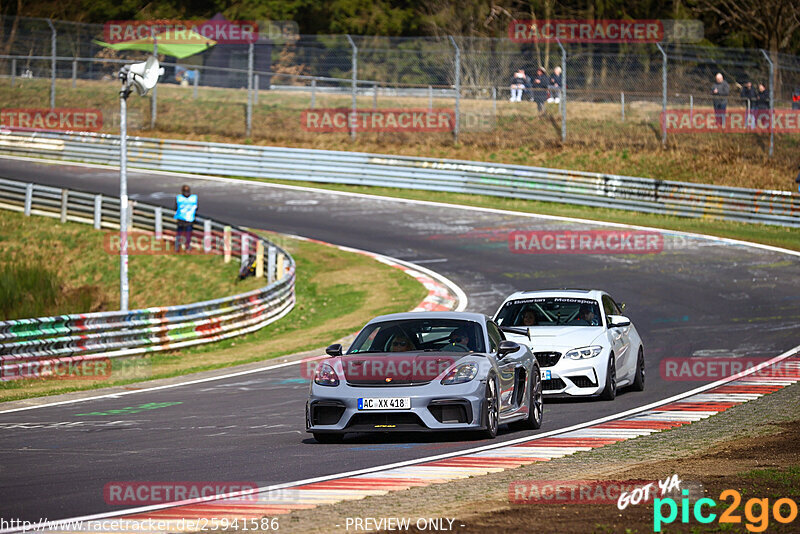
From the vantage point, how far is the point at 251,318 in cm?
2295

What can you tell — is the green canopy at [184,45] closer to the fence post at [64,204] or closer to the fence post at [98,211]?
the fence post at [64,204]

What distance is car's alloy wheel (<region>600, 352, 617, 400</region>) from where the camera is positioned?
1417 cm

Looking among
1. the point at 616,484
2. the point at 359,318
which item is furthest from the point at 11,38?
the point at 616,484

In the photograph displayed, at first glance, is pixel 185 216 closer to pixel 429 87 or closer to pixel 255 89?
pixel 429 87

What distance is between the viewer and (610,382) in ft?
46.7

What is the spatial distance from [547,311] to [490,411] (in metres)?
4.78

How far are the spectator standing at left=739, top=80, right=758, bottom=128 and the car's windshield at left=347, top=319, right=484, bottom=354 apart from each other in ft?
86.7

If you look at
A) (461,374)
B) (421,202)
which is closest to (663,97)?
(421,202)

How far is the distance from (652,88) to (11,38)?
25.9 metres

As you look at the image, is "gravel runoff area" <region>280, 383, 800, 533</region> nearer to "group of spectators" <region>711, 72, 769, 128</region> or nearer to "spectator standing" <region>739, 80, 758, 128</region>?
"group of spectators" <region>711, 72, 769, 128</region>

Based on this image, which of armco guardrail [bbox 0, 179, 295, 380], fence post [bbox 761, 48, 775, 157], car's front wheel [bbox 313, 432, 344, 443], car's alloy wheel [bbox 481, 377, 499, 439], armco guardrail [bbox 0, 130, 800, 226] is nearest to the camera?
car's alloy wheel [bbox 481, 377, 499, 439]

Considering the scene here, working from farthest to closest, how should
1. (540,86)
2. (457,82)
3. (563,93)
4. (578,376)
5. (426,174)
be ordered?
(540,86), (426,174), (457,82), (563,93), (578,376)

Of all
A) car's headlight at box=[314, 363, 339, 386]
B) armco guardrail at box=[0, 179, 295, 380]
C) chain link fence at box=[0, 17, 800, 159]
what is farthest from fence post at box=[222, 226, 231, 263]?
car's headlight at box=[314, 363, 339, 386]

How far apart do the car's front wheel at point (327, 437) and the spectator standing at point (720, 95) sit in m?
28.5
